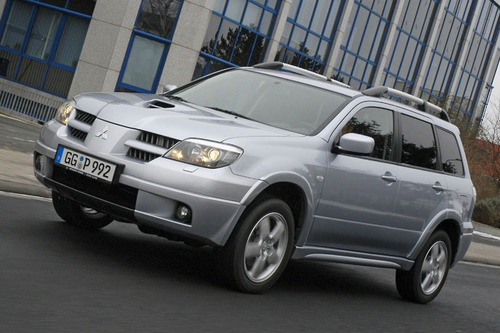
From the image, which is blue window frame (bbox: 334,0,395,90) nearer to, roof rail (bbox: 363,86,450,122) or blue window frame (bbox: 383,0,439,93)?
blue window frame (bbox: 383,0,439,93)

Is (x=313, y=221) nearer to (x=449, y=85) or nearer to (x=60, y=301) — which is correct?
(x=60, y=301)

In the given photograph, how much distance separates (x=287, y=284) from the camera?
25.7 feet

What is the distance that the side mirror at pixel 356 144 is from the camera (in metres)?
7.00

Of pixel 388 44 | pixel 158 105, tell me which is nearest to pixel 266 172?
pixel 158 105

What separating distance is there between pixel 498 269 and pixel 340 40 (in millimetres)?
20689

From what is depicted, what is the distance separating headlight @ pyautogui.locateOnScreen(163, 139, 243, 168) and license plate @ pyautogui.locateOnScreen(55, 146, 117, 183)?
0.44 m

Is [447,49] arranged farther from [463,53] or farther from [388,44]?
[388,44]

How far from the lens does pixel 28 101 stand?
28.5 meters

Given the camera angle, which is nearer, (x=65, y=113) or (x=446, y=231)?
(x=65, y=113)

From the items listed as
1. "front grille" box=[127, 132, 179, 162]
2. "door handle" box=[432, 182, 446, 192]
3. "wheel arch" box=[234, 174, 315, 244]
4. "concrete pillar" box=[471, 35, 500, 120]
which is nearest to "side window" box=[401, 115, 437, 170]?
"door handle" box=[432, 182, 446, 192]

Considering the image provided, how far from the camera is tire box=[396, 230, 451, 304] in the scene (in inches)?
334

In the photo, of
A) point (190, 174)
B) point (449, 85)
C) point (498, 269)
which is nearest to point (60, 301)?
point (190, 174)

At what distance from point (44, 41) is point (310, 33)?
1016cm

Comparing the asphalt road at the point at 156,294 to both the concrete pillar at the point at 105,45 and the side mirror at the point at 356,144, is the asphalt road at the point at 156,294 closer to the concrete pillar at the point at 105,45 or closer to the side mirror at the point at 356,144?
the side mirror at the point at 356,144
